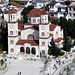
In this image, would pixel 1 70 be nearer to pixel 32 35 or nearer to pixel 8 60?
pixel 8 60

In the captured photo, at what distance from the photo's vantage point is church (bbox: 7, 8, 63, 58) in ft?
201

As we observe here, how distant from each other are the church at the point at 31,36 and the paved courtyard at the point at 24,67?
11.1ft

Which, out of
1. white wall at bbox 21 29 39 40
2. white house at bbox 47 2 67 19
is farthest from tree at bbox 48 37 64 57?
white house at bbox 47 2 67 19

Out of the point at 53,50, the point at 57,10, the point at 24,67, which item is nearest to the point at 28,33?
the point at 53,50

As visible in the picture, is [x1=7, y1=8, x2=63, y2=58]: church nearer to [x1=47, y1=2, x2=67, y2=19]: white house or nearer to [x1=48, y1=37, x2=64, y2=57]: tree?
[x1=48, y1=37, x2=64, y2=57]: tree

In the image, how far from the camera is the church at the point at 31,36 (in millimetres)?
61253

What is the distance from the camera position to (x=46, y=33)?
201ft

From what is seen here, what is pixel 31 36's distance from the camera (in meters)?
64.4

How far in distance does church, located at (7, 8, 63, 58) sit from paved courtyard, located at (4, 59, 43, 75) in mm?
3369

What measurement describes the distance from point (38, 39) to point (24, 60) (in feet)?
20.4

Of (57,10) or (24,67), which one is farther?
(57,10)

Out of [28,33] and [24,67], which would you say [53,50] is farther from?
[24,67]

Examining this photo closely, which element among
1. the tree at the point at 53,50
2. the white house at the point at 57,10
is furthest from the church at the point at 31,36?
the white house at the point at 57,10

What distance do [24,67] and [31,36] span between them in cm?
1063
